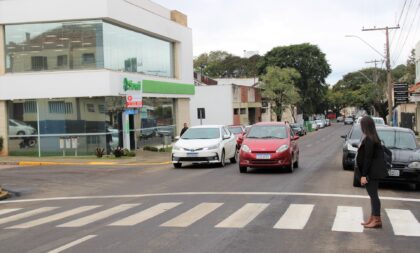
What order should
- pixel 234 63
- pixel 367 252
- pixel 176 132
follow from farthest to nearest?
pixel 234 63
pixel 176 132
pixel 367 252

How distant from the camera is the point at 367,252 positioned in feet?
22.5

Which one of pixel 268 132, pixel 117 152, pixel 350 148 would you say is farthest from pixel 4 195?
pixel 117 152

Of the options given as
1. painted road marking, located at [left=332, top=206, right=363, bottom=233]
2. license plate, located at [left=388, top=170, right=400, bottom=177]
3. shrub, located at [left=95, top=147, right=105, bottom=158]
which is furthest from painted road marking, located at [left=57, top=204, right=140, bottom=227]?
shrub, located at [left=95, top=147, right=105, bottom=158]

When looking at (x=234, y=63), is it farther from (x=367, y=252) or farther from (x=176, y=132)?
(x=367, y=252)

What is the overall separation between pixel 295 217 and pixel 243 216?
891 mm

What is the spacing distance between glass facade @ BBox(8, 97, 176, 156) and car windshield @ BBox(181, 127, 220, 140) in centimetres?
788

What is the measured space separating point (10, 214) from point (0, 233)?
249 centimetres

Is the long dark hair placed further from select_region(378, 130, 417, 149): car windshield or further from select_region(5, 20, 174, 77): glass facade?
select_region(5, 20, 174, 77): glass facade

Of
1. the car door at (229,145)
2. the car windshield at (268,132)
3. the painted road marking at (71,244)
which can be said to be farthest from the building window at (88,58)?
the painted road marking at (71,244)

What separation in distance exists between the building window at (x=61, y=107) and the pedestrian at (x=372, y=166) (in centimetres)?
2212

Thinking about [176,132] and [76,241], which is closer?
[76,241]

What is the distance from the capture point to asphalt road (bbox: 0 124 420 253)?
7.42 meters

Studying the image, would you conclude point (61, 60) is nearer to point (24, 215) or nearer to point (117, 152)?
point (117, 152)

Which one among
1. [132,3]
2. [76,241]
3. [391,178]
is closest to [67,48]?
[132,3]
